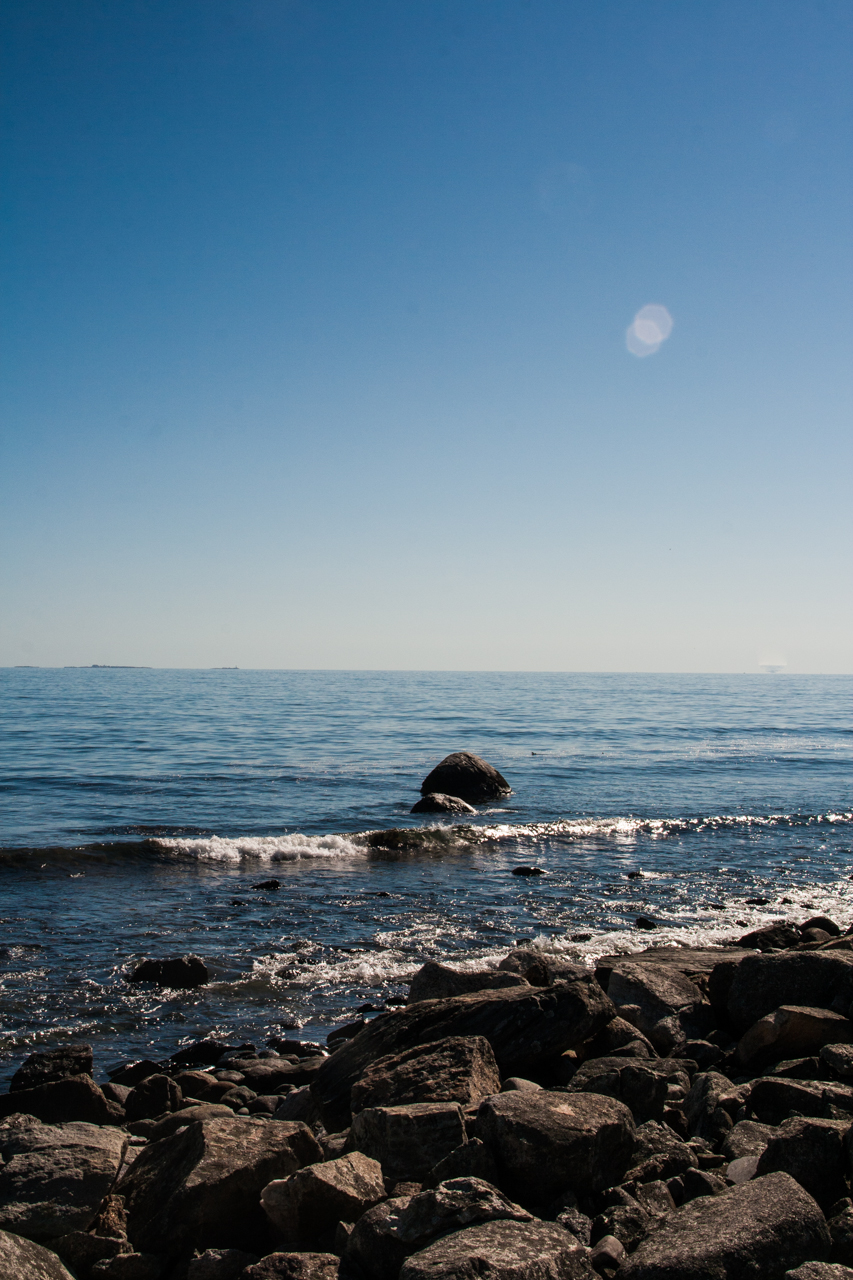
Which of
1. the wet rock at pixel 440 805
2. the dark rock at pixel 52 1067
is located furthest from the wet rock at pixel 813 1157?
the wet rock at pixel 440 805

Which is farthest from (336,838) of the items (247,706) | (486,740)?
(247,706)

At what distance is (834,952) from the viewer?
24.2ft

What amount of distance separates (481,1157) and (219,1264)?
4.39 ft

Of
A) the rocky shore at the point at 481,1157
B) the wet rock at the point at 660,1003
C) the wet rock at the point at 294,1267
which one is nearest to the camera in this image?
the rocky shore at the point at 481,1157

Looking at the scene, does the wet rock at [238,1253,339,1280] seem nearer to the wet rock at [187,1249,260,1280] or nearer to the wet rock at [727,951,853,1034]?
the wet rock at [187,1249,260,1280]

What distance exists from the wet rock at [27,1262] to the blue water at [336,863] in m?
5.09

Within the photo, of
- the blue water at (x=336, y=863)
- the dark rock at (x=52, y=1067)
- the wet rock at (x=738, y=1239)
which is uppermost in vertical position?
the wet rock at (x=738, y=1239)

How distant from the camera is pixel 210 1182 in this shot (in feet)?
14.1

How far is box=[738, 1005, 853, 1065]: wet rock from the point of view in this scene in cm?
621

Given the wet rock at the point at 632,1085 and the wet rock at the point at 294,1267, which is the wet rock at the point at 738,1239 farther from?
the wet rock at the point at 632,1085

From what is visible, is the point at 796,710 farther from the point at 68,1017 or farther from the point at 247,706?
the point at 68,1017

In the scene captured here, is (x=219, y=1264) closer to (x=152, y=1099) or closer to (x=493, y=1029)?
(x=493, y=1029)

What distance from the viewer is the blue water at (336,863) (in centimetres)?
1037

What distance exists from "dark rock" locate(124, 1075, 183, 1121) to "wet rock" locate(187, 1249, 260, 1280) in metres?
3.09
